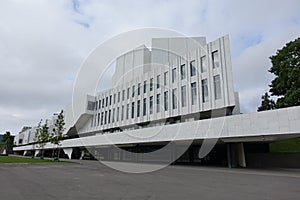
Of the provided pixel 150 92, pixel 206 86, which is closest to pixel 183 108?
pixel 206 86

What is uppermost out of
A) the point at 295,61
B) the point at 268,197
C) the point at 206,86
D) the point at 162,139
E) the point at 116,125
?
the point at 295,61

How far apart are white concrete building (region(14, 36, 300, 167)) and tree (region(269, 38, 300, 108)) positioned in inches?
217

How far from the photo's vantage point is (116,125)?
44.9 meters

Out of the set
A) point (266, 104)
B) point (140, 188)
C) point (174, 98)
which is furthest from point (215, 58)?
point (266, 104)

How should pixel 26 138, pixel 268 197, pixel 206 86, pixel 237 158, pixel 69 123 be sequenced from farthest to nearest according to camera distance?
pixel 26 138 → pixel 69 123 → pixel 206 86 → pixel 237 158 → pixel 268 197

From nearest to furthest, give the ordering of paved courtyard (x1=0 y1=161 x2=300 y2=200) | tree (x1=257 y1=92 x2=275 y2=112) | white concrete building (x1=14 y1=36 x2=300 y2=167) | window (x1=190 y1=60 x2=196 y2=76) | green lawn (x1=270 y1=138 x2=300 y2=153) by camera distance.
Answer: paved courtyard (x1=0 y1=161 x2=300 y2=200), white concrete building (x1=14 y1=36 x2=300 y2=167), window (x1=190 y1=60 x2=196 y2=76), green lawn (x1=270 y1=138 x2=300 y2=153), tree (x1=257 y1=92 x2=275 y2=112)

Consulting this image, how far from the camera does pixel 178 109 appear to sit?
32.2 metres

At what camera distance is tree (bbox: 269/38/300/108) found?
28188 mm

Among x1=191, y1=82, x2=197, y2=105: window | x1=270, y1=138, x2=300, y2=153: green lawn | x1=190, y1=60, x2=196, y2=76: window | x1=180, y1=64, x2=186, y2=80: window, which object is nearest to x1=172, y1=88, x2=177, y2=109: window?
x1=180, y1=64, x2=186, y2=80: window

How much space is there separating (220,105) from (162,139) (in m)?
7.50

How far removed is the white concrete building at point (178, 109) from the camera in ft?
67.0

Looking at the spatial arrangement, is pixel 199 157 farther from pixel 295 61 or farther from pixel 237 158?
pixel 295 61

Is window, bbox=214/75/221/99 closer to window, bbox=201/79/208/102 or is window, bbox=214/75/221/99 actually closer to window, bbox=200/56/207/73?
window, bbox=201/79/208/102

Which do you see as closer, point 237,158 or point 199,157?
point 237,158
